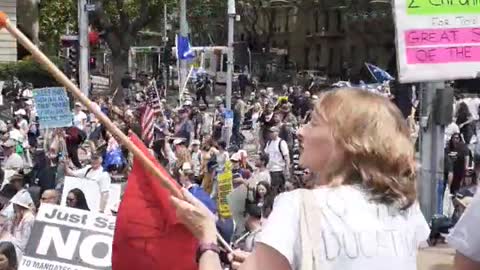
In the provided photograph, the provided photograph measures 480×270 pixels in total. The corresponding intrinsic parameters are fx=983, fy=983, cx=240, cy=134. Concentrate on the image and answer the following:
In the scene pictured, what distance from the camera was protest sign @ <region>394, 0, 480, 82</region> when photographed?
7.96 metres

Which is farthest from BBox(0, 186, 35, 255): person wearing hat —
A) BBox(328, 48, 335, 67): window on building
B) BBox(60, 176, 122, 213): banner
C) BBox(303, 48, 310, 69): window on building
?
Result: BBox(303, 48, 310, 69): window on building

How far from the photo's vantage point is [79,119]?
73.6 feet

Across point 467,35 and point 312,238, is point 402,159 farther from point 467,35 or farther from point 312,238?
point 467,35

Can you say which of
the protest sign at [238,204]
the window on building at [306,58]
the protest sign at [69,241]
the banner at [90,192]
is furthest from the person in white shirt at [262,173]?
the window on building at [306,58]

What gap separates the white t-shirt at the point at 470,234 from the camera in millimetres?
2289

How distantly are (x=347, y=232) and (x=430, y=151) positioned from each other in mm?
7406

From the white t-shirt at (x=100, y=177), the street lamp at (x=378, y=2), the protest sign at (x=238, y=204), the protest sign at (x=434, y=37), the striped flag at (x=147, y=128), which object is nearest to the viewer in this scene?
the protest sign at (x=434, y=37)

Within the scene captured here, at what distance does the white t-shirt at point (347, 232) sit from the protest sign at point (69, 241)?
3.88 meters

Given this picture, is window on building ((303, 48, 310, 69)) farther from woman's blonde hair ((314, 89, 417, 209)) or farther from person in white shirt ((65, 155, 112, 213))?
woman's blonde hair ((314, 89, 417, 209))

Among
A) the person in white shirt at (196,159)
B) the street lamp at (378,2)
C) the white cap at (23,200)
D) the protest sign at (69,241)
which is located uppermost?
the street lamp at (378,2)

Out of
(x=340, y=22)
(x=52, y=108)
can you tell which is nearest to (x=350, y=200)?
(x=52, y=108)

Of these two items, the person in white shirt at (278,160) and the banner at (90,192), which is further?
the person in white shirt at (278,160)

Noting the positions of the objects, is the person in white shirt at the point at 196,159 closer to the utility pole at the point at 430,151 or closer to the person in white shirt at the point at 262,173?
the person in white shirt at the point at 262,173

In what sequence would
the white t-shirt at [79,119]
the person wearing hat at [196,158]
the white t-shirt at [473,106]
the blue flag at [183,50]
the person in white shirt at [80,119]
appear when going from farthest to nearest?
the blue flag at [183,50] → the white t-shirt at [473,106] → the person in white shirt at [80,119] → the white t-shirt at [79,119] → the person wearing hat at [196,158]
